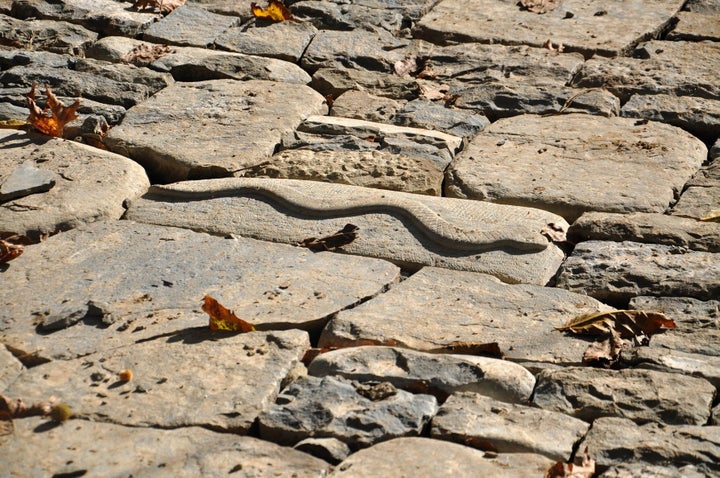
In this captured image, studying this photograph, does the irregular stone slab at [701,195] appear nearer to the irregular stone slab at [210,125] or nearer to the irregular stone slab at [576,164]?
the irregular stone slab at [576,164]

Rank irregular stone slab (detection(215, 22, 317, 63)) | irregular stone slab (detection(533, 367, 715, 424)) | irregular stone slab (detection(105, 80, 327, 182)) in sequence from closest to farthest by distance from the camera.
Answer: irregular stone slab (detection(533, 367, 715, 424))
irregular stone slab (detection(105, 80, 327, 182))
irregular stone slab (detection(215, 22, 317, 63))

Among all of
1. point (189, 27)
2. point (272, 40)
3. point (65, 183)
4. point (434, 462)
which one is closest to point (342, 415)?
point (434, 462)

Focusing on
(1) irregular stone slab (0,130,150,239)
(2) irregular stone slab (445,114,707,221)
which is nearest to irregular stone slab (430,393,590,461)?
(2) irregular stone slab (445,114,707,221)

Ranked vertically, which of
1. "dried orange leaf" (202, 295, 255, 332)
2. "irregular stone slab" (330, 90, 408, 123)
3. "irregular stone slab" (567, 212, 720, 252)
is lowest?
"dried orange leaf" (202, 295, 255, 332)

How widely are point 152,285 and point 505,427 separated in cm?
135

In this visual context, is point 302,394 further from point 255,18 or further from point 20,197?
point 255,18

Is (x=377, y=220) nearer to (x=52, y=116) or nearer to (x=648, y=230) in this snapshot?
(x=648, y=230)

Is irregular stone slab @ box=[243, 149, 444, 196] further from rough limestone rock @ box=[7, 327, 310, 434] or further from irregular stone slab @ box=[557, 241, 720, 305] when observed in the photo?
rough limestone rock @ box=[7, 327, 310, 434]

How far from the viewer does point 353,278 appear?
3.51m

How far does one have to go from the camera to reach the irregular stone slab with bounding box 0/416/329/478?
8.35 feet

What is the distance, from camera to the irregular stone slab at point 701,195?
155 inches

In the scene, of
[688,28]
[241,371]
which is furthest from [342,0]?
[241,371]

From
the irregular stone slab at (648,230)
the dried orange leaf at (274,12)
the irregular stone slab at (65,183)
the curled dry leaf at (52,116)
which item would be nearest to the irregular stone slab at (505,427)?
the irregular stone slab at (648,230)

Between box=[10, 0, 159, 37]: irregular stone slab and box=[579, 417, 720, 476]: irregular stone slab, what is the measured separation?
3.85 metres
